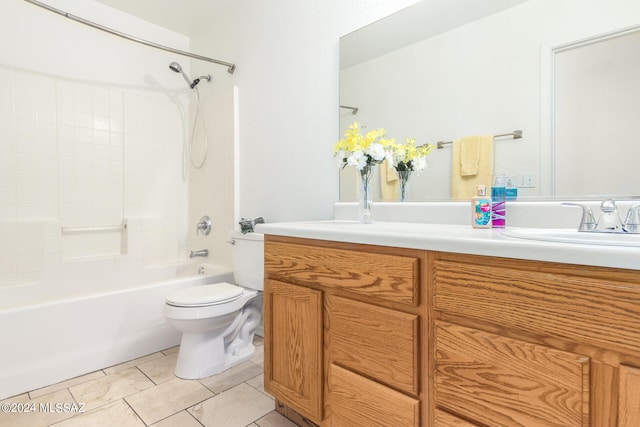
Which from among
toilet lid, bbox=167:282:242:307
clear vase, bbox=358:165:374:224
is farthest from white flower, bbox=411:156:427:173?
toilet lid, bbox=167:282:242:307

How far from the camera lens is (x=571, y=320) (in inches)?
26.0

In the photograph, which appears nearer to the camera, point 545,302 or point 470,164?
point 545,302

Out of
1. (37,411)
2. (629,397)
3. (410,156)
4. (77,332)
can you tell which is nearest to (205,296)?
(77,332)

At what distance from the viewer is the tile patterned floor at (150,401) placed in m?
1.36

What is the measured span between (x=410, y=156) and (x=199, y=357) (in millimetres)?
1484

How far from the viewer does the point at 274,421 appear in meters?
1.37

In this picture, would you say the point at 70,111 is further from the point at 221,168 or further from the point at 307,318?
the point at 307,318

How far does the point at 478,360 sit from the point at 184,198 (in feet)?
8.71

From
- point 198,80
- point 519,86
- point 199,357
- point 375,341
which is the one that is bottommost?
point 199,357

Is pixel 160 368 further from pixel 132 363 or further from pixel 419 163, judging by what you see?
pixel 419 163

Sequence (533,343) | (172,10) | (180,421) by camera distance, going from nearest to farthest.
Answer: (533,343) < (180,421) < (172,10)

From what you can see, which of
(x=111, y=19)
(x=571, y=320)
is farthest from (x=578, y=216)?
(x=111, y=19)

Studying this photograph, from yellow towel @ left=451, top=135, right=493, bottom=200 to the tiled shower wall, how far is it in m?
2.30

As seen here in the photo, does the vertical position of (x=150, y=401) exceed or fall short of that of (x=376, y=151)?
it falls short
